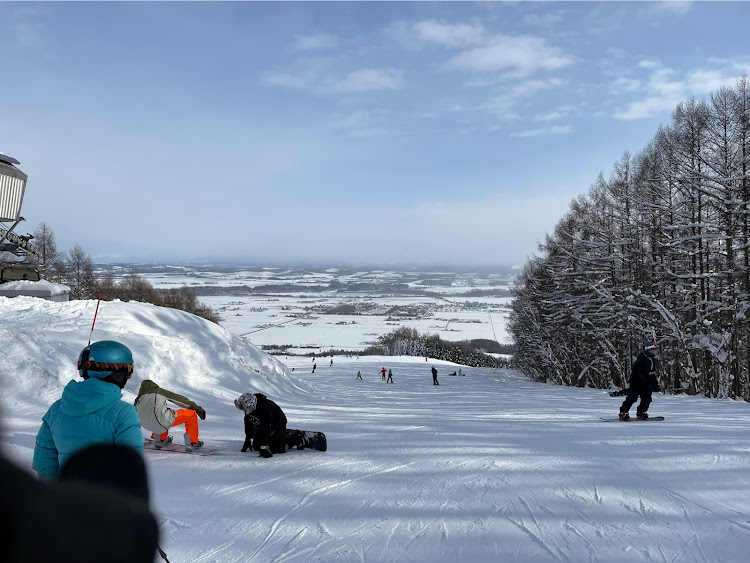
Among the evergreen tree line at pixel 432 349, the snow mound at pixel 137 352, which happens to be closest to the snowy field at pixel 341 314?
the evergreen tree line at pixel 432 349

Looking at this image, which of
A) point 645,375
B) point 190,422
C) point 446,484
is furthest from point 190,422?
point 645,375

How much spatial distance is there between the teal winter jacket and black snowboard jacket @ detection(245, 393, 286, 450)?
419 centimetres

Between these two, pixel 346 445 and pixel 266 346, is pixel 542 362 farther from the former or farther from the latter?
pixel 266 346

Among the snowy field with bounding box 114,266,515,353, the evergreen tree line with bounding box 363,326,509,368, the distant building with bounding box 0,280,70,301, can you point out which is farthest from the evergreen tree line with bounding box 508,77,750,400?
the evergreen tree line with bounding box 363,326,509,368

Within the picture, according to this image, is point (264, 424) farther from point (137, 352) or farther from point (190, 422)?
point (137, 352)

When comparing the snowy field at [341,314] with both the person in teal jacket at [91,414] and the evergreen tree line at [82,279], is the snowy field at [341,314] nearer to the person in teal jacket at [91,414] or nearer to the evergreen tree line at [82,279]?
the evergreen tree line at [82,279]

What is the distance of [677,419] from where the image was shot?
944 centimetres

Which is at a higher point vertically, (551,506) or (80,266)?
(80,266)

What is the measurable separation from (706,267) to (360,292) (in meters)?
178

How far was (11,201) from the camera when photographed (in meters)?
20.6

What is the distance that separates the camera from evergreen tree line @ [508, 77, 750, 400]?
58.9ft

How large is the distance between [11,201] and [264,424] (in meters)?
20.2

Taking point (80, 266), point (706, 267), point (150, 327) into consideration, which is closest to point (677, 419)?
point (150, 327)

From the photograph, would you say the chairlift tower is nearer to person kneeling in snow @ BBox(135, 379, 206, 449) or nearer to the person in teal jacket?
person kneeling in snow @ BBox(135, 379, 206, 449)
